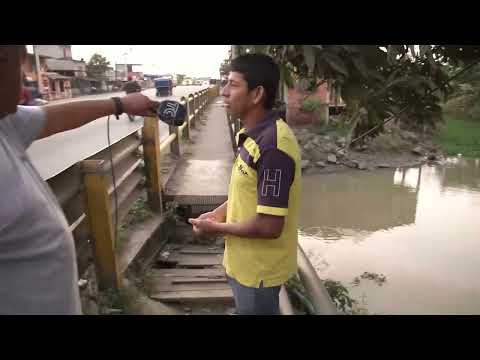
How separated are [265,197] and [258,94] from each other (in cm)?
42

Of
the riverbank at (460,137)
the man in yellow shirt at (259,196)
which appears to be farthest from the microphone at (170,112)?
the riverbank at (460,137)

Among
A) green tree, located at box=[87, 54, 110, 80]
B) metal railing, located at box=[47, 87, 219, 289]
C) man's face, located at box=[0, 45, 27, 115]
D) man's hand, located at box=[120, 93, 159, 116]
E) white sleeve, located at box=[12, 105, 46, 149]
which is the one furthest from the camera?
green tree, located at box=[87, 54, 110, 80]

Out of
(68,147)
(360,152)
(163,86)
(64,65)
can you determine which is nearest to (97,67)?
(64,65)

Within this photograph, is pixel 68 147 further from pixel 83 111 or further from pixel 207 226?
pixel 207 226

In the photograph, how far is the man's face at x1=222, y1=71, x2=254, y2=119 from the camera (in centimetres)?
149

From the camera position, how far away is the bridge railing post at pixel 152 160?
3.71 m

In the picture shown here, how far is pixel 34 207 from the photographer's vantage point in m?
1.00

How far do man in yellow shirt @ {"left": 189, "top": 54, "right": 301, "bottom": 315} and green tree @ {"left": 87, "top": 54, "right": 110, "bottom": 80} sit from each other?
126 feet

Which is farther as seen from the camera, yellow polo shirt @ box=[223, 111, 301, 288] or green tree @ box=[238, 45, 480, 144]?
green tree @ box=[238, 45, 480, 144]

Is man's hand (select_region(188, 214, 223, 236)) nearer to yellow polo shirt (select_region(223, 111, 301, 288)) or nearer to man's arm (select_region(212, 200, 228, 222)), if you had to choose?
yellow polo shirt (select_region(223, 111, 301, 288))

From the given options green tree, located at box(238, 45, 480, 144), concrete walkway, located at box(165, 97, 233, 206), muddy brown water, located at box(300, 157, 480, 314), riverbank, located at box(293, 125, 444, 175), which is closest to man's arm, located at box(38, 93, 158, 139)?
concrete walkway, located at box(165, 97, 233, 206)

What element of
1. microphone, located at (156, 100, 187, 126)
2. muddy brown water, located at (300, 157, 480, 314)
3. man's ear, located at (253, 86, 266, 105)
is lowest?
muddy brown water, located at (300, 157, 480, 314)

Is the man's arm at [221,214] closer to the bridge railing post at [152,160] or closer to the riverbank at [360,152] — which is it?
the bridge railing post at [152,160]
